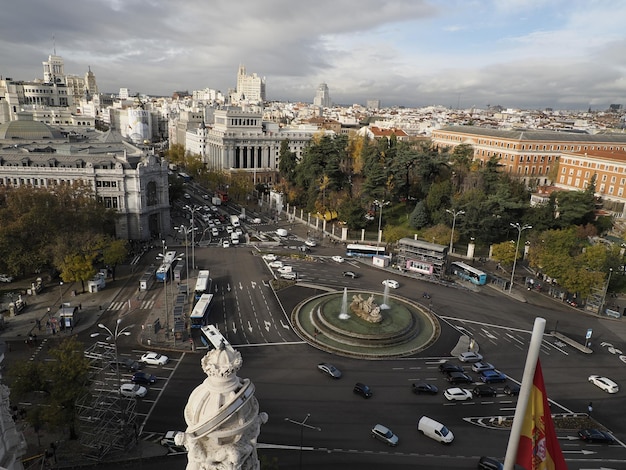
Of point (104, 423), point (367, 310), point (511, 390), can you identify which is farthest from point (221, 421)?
point (367, 310)

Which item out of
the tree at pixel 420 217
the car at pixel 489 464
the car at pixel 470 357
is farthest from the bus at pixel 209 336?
the tree at pixel 420 217

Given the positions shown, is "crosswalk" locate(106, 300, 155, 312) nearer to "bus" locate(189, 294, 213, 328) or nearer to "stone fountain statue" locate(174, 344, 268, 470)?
"bus" locate(189, 294, 213, 328)

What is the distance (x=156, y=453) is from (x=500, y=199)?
5385cm

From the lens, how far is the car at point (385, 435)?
24922 mm

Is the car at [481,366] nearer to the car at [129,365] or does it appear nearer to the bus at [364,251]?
the car at [129,365]

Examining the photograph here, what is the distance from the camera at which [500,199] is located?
201 feet

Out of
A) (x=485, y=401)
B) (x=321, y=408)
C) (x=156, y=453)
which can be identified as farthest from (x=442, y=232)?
(x=156, y=453)

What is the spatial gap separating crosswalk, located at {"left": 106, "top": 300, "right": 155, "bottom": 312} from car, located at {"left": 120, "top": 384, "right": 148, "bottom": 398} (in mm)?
13584

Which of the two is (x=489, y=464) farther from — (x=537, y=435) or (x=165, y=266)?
(x=165, y=266)

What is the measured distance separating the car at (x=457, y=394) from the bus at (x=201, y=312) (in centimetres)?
2041

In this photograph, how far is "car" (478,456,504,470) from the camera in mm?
22875

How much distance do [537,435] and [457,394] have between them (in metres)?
22.3

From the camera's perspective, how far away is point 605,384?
31078mm

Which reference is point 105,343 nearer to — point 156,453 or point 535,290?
point 156,453
